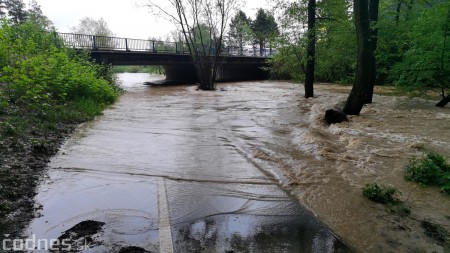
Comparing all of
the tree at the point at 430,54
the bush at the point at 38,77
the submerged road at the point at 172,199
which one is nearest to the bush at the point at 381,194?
the submerged road at the point at 172,199

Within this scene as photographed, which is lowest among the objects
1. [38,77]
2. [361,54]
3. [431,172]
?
[431,172]

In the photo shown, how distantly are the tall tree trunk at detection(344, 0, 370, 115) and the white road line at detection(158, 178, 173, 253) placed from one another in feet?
29.2

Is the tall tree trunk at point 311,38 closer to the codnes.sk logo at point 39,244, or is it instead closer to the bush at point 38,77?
the bush at point 38,77

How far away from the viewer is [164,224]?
153 inches

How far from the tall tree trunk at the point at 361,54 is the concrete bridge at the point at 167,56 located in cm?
1927

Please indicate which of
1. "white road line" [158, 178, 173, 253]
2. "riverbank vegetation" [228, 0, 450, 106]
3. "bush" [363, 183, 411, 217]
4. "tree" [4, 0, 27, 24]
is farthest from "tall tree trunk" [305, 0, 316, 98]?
"tree" [4, 0, 27, 24]

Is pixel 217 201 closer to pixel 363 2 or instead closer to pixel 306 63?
pixel 363 2

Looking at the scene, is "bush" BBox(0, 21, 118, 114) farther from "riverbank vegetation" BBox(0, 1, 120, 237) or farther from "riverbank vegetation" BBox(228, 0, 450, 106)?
"riverbank vegetation" BBox(228, 0, 450, 106)

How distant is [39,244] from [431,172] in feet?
19.2

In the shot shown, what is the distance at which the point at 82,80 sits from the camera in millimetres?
13477

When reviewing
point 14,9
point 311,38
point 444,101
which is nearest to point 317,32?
point 311,38

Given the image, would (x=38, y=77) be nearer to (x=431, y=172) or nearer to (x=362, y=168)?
(x=362, y=168)

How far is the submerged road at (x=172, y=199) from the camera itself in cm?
352

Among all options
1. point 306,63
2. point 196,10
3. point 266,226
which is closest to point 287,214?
point 266,226
